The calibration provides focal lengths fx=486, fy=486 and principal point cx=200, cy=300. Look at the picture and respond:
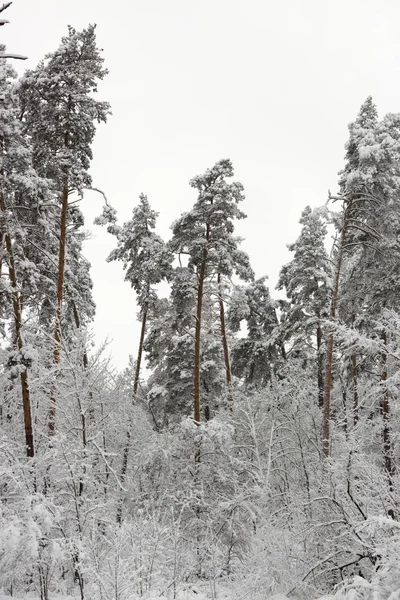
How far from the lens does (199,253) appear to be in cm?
1830

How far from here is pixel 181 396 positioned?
24.0m

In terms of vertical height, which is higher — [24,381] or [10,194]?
[10,194]

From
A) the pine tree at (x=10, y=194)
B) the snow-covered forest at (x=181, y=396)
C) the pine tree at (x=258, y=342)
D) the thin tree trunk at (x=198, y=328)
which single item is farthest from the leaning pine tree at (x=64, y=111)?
the pine tree at (x=258, y=342)

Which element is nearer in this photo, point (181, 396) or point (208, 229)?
point (208, 229)

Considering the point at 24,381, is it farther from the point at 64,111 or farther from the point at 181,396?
the point at 181,396

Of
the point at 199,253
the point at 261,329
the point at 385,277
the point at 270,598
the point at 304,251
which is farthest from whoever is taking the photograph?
the point at 261,329

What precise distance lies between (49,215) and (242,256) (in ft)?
25.6

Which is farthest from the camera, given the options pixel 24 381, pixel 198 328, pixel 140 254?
pixel 140 254

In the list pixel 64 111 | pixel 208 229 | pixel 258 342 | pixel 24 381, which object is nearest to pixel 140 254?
pixel 208 229

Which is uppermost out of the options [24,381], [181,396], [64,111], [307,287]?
[64,111]

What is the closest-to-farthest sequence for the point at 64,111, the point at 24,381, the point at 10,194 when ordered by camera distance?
the point at 24,381
the point at 10,194
the point at 64,111

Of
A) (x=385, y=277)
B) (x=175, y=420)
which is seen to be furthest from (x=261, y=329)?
(x=385, y=277)

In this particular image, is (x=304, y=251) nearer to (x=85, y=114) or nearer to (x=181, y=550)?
(x=85, y=114)

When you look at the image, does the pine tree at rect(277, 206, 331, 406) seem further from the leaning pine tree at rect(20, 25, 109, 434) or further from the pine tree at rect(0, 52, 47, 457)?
the pine tree at rect(0, 52, 47, 457)
